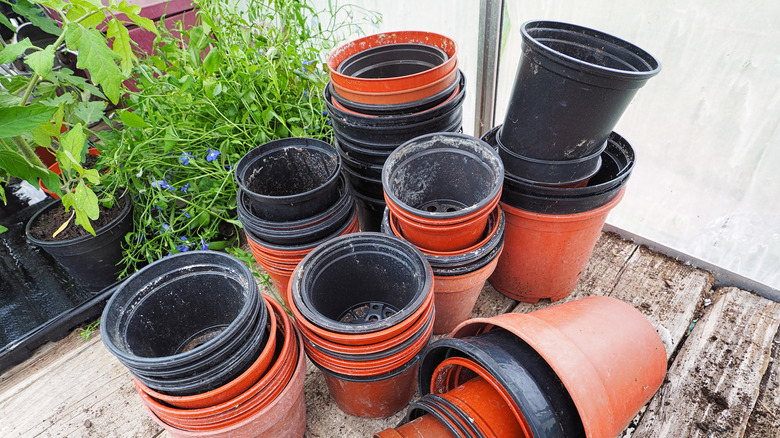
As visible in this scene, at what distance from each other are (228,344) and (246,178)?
86 centimetres

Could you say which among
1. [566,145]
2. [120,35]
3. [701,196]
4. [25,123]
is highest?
[120,35]

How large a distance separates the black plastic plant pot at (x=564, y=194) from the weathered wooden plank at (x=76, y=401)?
1.74m

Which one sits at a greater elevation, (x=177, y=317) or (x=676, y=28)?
(x=676, y=28)

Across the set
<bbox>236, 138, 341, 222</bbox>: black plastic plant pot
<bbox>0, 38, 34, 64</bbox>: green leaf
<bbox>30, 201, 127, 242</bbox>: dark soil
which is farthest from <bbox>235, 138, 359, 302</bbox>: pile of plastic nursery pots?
<bbox>30, 201, 127, 242</bbox>: dark soil

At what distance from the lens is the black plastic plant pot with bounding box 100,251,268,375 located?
3.57 feet

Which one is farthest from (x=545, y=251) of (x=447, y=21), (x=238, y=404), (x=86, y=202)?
(x=86, y=202)

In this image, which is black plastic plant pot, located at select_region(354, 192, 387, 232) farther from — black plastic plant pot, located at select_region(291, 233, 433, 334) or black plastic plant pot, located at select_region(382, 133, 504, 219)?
black plastic plant pot, located at select_region(291, 233, 433, 334)

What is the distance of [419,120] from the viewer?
1.71 metres

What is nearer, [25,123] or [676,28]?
[25,123]

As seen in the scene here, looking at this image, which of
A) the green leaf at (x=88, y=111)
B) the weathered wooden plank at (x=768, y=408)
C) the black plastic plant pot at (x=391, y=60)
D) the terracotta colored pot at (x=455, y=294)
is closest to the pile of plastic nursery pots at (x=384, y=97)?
the black plastic plant pot at (x=391, y=60)

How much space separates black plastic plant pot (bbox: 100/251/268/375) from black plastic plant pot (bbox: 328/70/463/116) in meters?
0.80

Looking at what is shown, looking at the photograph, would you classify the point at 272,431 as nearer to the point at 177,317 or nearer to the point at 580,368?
the point at 177,317

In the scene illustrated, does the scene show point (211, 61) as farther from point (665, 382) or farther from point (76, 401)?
point (665, 382)

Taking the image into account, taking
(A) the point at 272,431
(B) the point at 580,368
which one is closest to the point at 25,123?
(A) the point at 272,431
